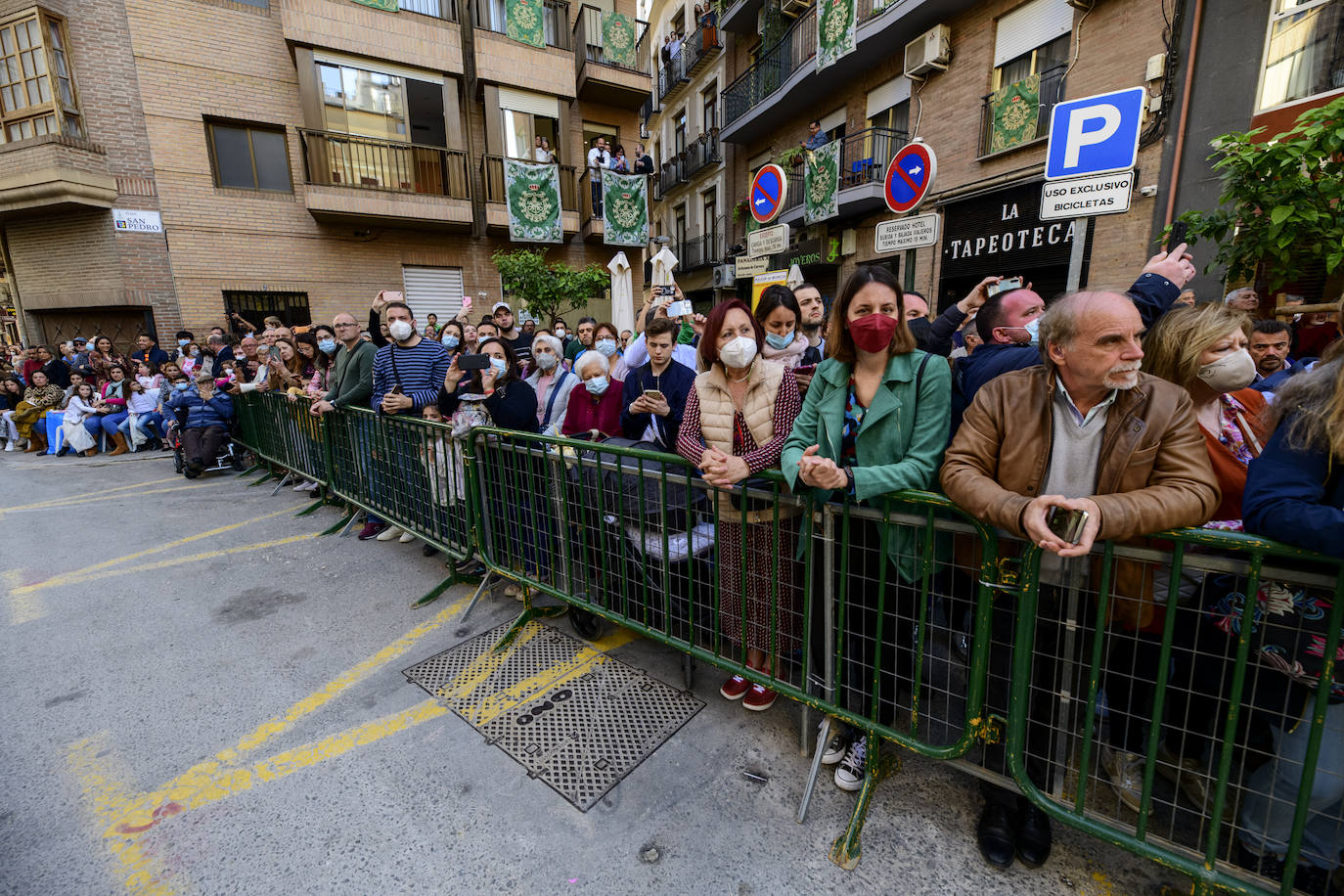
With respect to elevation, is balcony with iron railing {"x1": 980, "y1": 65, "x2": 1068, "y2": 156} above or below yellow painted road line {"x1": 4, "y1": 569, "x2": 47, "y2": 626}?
above

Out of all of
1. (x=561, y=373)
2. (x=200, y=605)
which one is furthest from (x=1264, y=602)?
(x=200, y=605)

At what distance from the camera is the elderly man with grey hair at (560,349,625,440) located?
386 centimetres

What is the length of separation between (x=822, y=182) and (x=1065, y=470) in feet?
43.5

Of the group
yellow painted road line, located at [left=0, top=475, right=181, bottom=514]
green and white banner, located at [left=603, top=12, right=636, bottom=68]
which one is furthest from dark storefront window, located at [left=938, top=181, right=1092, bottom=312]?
yellow painted road line, located at [left=0, top=475, right=181, bottom=514]

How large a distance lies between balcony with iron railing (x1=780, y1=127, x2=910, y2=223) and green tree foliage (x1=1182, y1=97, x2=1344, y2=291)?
347 inches

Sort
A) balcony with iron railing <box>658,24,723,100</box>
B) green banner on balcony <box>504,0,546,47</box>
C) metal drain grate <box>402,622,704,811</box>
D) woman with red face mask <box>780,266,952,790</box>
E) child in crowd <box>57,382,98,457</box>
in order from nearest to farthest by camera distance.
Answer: woman with red face mask <box>780,266,952,790</box> → metal drain grate <box>402,622,704,811</box> → child in crowd <box>57,382,98,457</box> → green banner on balcony <box>504,0,546,47</box> → balcony with iron railing <box>658,24,723,100</box>

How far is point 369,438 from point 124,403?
9765 millimetres

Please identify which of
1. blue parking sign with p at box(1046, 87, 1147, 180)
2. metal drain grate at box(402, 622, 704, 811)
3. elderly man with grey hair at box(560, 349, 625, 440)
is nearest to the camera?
metal drain grate at box(402, 622, 704, 811)

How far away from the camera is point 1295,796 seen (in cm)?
163

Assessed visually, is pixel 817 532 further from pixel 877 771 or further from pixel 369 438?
pixel 369 438

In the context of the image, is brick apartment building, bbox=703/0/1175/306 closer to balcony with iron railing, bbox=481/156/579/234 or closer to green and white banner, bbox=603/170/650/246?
green and white banner, bbox=603/170/650/246

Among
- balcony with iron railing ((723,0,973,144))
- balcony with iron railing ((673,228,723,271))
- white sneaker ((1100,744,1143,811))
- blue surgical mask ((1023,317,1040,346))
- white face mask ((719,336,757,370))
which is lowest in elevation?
white sneaker ((1100,744,1143,811))

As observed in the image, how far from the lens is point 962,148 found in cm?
1087

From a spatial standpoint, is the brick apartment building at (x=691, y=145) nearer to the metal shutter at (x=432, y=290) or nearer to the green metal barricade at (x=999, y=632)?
the metal shutter at (x=432, y=290)
